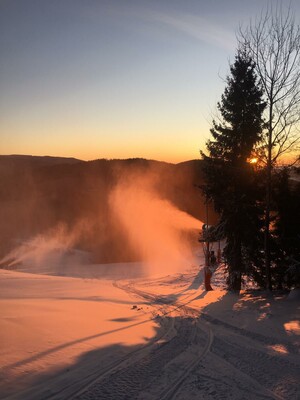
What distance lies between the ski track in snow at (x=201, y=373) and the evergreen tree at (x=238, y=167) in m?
7.27

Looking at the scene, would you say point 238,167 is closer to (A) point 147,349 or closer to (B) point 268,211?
(B) point 268,211

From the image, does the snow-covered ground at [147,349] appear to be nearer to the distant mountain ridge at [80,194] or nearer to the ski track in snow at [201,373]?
the ski track in snow at [201,373]

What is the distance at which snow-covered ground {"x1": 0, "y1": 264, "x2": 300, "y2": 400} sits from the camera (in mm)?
5352

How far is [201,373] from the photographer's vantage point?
6.14 meters

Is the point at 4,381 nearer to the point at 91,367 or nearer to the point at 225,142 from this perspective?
the point at 91,367

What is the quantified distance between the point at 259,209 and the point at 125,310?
6970 millimetres

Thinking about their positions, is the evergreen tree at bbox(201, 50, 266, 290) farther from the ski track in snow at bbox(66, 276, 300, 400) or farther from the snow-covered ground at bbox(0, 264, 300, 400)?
the ski track in snow at bbox(66, 276, 300, 400)

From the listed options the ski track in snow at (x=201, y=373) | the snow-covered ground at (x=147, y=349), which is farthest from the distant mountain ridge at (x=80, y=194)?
the ski track in snow at (x=201, y=373)

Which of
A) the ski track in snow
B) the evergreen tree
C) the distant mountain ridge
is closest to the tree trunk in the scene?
the evergreen tree

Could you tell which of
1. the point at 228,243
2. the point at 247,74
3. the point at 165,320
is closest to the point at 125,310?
the point at 165,320

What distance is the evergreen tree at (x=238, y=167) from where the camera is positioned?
15.8m

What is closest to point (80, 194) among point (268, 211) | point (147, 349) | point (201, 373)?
point (268, 211)

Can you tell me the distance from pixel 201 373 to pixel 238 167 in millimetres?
11104

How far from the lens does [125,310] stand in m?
12.6
